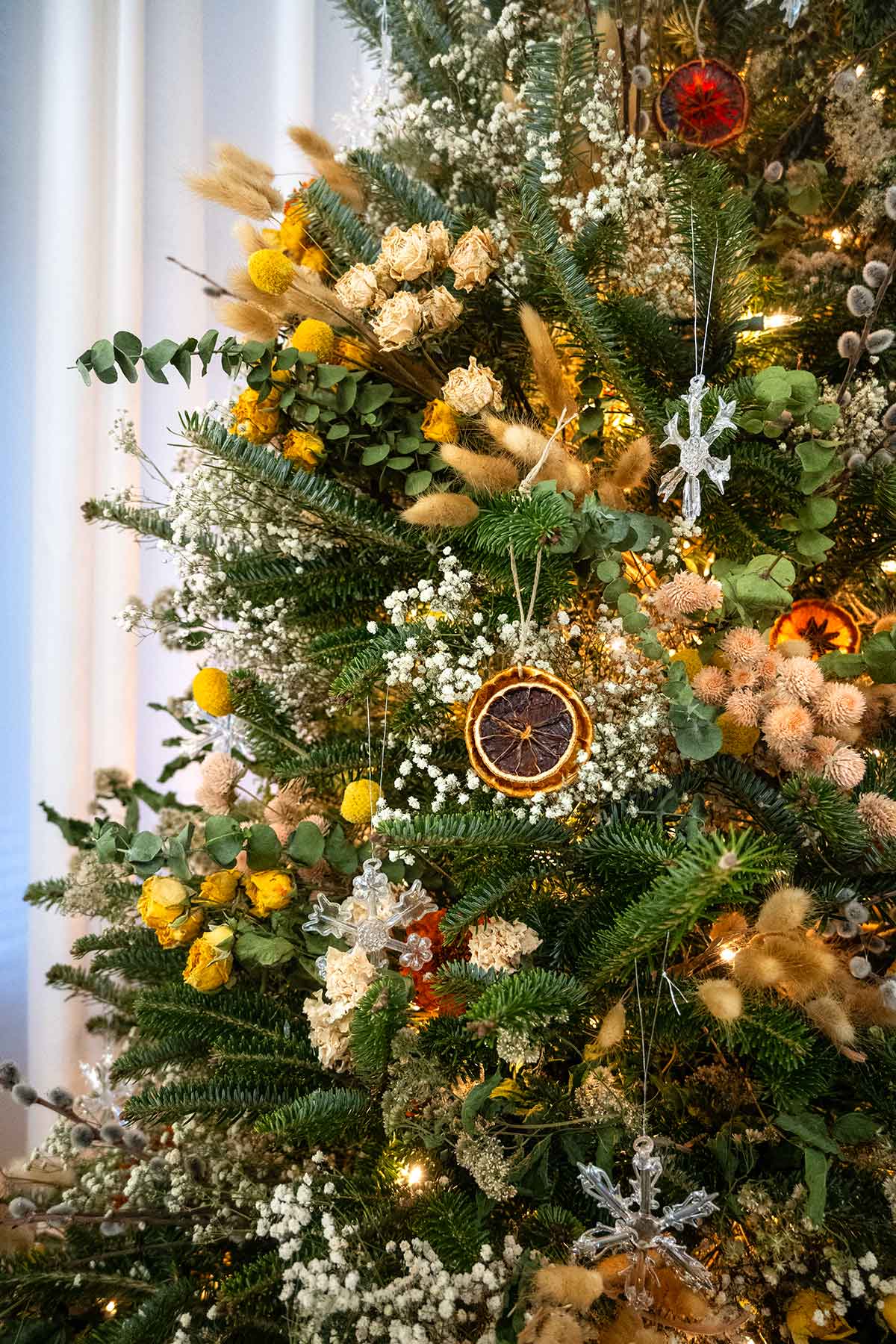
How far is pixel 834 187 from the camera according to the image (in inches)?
31.9

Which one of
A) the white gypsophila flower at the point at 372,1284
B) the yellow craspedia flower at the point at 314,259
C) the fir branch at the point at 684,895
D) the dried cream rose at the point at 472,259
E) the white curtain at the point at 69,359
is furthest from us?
the white curtain at the point at 69,359

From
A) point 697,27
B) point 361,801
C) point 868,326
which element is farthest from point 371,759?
point 697,27

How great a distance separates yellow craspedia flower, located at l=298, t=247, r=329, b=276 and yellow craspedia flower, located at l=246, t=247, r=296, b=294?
0.18ft

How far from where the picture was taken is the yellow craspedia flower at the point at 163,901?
26.1 inches

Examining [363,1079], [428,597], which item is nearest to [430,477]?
[428,597]

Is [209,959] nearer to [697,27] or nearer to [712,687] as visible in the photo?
[712,687]

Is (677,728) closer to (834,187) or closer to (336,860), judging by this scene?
(336,860)

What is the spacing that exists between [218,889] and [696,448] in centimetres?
46

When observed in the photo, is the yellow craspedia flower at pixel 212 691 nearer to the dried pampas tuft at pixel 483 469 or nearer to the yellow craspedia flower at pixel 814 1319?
the dried pampas tuft at pixel 483 469

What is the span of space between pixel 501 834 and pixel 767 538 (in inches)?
12.3

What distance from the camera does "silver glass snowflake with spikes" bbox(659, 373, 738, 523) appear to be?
617mm

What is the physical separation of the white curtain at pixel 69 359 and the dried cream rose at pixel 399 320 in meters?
0.59

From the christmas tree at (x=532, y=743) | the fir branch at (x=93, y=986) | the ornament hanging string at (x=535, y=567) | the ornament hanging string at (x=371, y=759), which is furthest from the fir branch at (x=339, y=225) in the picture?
the fir branch at (x=93, y=986)

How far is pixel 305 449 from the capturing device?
705 mm
